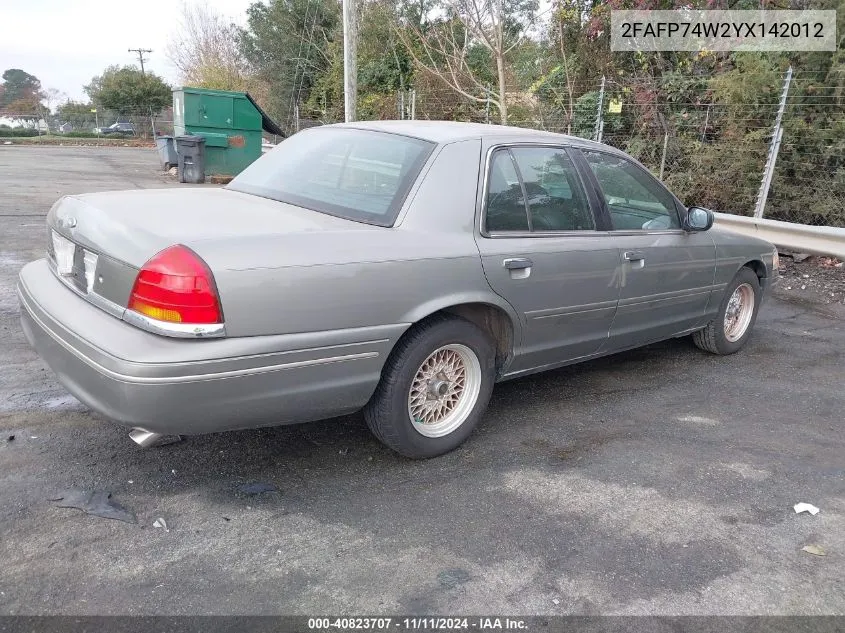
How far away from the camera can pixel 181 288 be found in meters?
2.75

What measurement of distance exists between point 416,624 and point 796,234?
776cm

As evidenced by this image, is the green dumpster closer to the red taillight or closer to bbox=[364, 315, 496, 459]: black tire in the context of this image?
bbox=[364, 315, 496, 459]: black tire

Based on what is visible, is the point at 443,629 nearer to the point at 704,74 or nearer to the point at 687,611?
the point at 687,611

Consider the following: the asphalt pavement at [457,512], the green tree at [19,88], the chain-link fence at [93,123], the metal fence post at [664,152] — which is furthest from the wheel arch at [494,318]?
the green tree at [19,88]

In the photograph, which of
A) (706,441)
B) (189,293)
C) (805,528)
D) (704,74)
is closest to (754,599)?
(805,528)

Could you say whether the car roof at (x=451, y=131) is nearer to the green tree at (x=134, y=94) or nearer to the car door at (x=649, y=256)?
the car door at (x=649, y=256)

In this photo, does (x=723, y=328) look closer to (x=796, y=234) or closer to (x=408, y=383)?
(x=408, y=383)

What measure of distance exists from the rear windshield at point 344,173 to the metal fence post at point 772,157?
7.28m

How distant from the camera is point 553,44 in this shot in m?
14.4

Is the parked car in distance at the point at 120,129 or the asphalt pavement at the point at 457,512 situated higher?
the parked car in distance at the point at 120,129

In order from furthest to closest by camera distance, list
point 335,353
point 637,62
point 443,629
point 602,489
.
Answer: point 637,62
point 602,489
point 335,353
point 443,629

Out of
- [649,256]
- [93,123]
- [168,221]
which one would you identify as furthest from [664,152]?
[93,123]

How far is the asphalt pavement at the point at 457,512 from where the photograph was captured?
2.63m

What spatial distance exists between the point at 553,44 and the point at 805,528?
12.9 m
